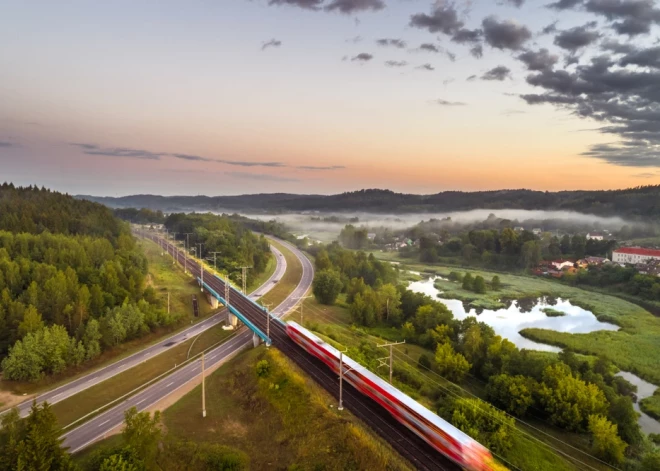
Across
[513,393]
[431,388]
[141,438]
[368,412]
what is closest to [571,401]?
[513,393]

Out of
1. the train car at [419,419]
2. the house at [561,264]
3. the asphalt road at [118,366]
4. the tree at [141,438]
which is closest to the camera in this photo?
the train car at [419,419]

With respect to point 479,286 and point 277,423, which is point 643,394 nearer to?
point 277,423

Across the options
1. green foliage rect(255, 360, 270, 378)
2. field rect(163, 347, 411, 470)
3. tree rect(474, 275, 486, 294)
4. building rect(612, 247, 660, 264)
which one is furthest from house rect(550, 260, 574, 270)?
green foliage rect(255, 360, 270, 378)

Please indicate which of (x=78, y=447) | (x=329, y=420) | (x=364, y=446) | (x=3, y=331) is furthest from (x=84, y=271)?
(x=364, y=446)

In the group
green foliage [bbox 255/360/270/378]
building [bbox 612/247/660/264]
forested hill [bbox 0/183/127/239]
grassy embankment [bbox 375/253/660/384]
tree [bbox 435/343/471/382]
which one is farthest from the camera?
building [bbox 612/247/660/264]

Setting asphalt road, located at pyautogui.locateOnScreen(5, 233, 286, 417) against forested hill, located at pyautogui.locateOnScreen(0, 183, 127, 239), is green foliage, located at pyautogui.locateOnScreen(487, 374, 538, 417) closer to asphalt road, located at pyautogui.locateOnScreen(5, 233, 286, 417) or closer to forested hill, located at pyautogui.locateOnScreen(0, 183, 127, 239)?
asphalt road, located at pyautogui.locateOnScreen(5, 233, 286, 417)

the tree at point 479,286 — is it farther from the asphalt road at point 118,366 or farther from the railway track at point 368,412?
the railway track at point 368,412

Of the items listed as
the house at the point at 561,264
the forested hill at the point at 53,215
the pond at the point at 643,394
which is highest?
the forested hill at the point at 53,215

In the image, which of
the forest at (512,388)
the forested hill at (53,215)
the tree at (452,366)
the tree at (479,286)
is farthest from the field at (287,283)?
the tree at (479,286)

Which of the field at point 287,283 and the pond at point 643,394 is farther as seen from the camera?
the field at point 287,283
